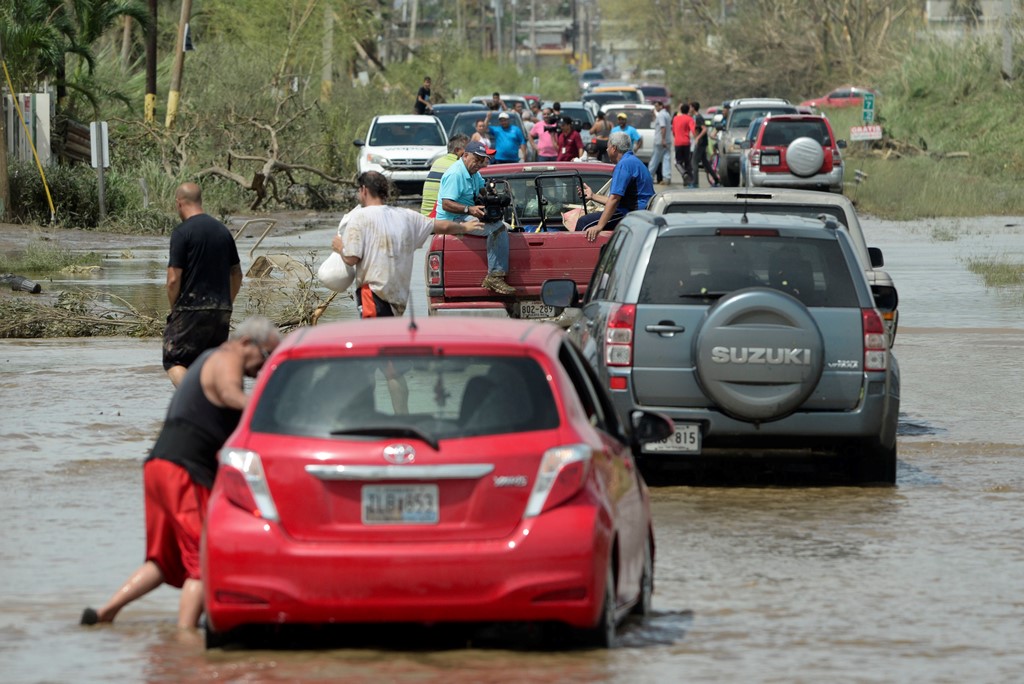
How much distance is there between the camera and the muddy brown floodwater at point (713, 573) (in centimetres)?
668

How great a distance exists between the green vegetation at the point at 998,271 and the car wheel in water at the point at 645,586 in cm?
1619

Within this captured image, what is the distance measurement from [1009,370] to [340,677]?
10.3 m

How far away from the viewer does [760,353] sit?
32.4 feet

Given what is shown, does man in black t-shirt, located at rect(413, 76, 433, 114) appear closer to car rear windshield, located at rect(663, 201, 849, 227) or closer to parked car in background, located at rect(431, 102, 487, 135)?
parked car in background, located at rect(431, 102, 487, 135)

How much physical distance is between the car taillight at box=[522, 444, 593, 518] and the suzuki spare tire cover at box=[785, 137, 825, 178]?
30.5 meters

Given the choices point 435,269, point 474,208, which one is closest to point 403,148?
point 435,269

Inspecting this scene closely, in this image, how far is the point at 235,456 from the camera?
6.45 m

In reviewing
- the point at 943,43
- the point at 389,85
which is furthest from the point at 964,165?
the point at 389,85

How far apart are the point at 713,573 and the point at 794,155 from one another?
2860 cm

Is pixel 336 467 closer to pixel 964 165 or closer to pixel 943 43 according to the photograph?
pixel 964 165

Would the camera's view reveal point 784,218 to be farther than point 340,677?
Yes

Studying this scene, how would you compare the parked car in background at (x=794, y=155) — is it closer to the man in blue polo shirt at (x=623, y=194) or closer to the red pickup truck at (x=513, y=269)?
the man in blue polo shirt at (x=623, y=194)

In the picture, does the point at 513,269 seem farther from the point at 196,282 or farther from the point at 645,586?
the point at 645,586

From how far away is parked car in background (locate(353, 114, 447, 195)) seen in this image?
3925 centimetres
